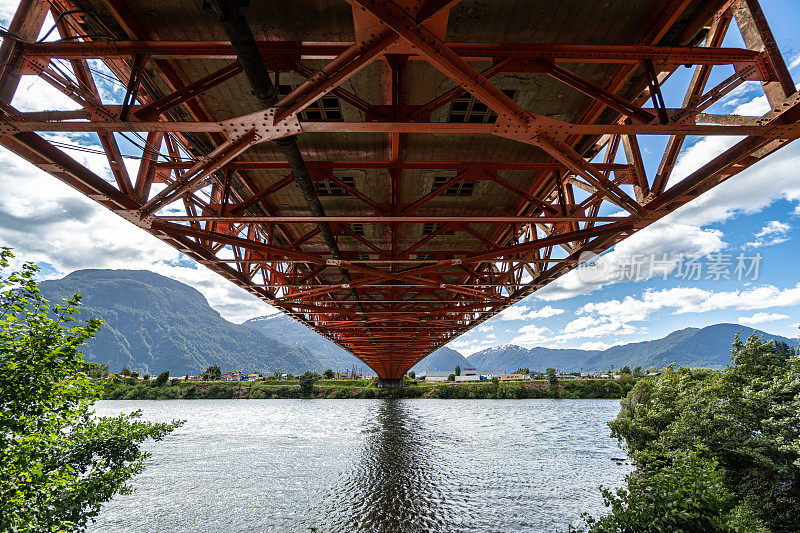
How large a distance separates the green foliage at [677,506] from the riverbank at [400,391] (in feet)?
250

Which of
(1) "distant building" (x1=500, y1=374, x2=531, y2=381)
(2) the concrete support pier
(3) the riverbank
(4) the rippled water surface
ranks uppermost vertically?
(1) "distant building" (x1=500, y1=374, x2=531, y2=381)

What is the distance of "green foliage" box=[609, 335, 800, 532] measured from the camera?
10812mm

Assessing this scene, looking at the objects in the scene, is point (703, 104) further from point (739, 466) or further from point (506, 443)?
point (506, 443)

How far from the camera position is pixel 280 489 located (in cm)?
1756

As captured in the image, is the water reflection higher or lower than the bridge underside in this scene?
lower

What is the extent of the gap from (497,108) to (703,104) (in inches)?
145

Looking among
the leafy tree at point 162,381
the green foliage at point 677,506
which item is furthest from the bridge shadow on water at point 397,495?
the leafy tree at point 162,381

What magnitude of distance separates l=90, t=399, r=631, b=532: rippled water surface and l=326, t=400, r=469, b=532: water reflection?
0.18 ft

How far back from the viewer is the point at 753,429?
1224 cm

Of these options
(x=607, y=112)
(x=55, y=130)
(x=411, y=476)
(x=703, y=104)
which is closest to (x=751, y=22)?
(x=703, y=104)

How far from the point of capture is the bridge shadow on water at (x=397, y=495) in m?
12.9

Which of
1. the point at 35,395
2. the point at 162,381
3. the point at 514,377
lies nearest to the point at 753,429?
the point at 35,395

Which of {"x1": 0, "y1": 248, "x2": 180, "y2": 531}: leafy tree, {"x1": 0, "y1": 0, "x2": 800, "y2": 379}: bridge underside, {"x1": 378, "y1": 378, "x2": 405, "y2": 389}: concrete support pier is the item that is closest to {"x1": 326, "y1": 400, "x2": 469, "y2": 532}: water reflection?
{"x1": 0, "y1": 248, "x2": 180, "y2": 531}: leafy tree

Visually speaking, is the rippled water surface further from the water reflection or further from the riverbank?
the riverbank
